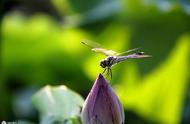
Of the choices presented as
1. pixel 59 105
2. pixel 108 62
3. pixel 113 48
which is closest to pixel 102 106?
pixel 108 62

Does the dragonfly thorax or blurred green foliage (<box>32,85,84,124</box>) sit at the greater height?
the dragonfly thorax

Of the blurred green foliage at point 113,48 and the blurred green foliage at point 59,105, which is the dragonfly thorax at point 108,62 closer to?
the blurred green foliage at point 59,105

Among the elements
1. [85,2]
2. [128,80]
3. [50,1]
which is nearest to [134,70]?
[128,80]

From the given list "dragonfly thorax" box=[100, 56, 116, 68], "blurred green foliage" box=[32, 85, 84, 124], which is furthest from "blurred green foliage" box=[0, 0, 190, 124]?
"dragonfly thorax" box=[100, 56, 116, 68]

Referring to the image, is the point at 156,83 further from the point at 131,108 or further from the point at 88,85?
the point at 88,85

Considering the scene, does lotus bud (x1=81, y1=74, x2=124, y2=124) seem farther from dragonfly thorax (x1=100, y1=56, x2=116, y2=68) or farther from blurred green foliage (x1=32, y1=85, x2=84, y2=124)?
blurred green foliage (x1=32, y1=85, x2=84, y2=124)
